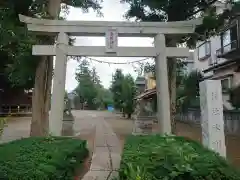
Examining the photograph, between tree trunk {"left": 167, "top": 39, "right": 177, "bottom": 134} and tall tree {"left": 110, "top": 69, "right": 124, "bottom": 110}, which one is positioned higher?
tall tree {"left": 110, "top": 69, "right": 124, "bottom": 110}

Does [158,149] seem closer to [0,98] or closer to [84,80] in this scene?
[0,98]

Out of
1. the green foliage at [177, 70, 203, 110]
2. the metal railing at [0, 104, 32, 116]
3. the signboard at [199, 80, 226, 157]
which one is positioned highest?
the green foliage at [177, 70, 203, 110]

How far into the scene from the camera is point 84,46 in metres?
8.12

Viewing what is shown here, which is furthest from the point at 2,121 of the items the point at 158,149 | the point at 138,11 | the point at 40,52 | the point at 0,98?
the point at 0,98

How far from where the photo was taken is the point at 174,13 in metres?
9.97

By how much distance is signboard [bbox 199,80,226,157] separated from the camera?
6672 millimetres

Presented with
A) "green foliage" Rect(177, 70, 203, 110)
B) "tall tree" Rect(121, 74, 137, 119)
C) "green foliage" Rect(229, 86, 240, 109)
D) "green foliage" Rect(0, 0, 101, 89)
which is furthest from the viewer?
"tall tree" Rect(121, 74, 137, 119)

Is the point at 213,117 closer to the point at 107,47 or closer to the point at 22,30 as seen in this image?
the point at 107,47

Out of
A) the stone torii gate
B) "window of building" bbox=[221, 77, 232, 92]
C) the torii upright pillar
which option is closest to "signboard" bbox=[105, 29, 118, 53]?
the stone torii gate

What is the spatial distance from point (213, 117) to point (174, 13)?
15.0 ft

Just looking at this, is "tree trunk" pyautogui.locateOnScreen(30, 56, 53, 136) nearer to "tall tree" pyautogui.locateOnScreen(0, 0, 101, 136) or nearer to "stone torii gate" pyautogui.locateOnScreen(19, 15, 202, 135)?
"tall tree" pyautogui.locateOnScreen(0, 0, 101, 136)

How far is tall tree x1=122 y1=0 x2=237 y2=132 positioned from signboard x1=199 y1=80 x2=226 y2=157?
3.22 m

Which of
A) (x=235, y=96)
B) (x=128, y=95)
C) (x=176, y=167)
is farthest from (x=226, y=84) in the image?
(x=176, y=167)

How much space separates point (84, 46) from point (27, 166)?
4.50 meters
